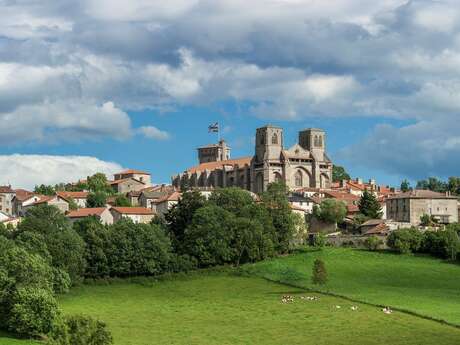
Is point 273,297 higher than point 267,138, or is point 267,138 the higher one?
point 267,138

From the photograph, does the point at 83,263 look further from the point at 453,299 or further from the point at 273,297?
the point at 453,299

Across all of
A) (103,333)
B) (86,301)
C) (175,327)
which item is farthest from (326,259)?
(103,333)

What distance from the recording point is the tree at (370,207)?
5719 inches

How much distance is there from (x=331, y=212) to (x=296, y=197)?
735 inches

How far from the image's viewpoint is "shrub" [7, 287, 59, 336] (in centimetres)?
6450

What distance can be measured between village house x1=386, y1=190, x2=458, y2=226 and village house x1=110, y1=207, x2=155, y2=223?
129 ft

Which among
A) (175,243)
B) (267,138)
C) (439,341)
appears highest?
(267,138)

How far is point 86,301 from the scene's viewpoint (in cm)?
8712

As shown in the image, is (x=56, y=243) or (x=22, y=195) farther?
(x=22, y=195)

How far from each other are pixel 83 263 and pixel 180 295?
12792 millimetres

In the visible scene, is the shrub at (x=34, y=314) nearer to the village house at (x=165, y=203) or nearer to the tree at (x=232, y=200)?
the tree at (x=232, y=200)

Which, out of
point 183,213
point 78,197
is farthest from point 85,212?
point 78,197

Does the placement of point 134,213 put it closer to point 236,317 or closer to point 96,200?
point 96,200

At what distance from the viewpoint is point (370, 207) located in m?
146
